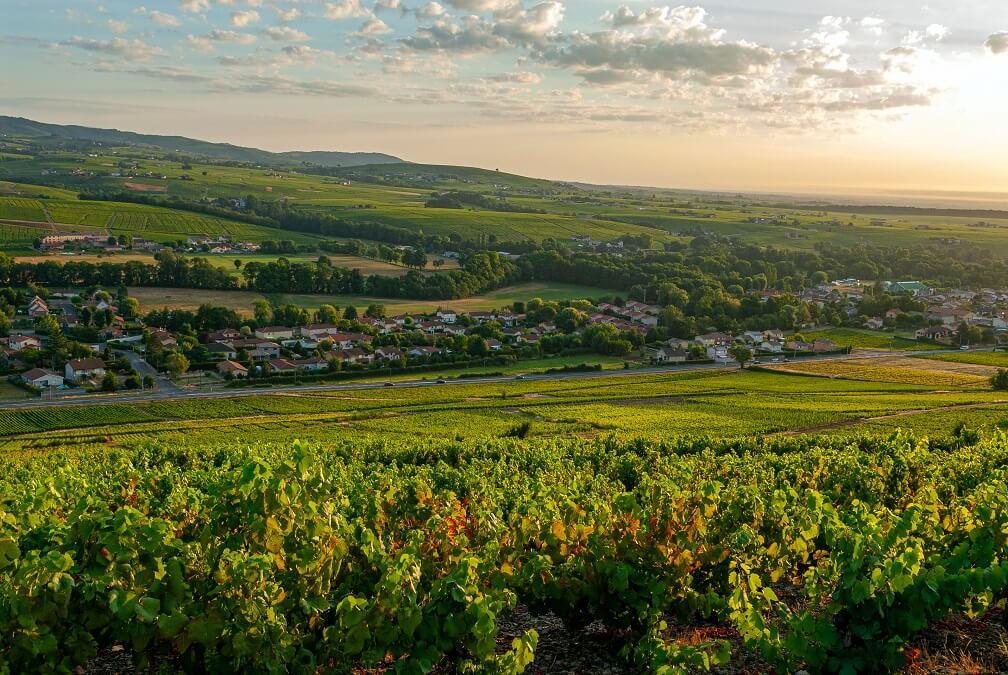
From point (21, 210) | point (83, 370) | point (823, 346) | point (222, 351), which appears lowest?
point (83, 370)

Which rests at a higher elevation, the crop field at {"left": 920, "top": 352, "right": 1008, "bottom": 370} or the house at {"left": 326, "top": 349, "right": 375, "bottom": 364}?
the crop field at {"left": 920, "top": 352, "right": 1008, "bottom": 370}

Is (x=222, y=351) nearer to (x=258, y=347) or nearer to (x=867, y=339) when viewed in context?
(x=258, y=347)

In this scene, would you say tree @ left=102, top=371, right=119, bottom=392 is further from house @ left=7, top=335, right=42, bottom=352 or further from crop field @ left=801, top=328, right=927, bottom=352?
crop field @ left=801, top=328, right=927, bottom=352

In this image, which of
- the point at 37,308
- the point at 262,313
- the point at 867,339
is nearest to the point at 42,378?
the point at 262,313

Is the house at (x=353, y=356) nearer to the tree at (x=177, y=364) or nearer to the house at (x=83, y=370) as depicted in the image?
the tree at (x=177, y=364)

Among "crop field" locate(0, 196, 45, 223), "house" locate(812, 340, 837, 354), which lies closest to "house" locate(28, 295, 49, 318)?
"crop field" locate(0, 196, 45, 223)
